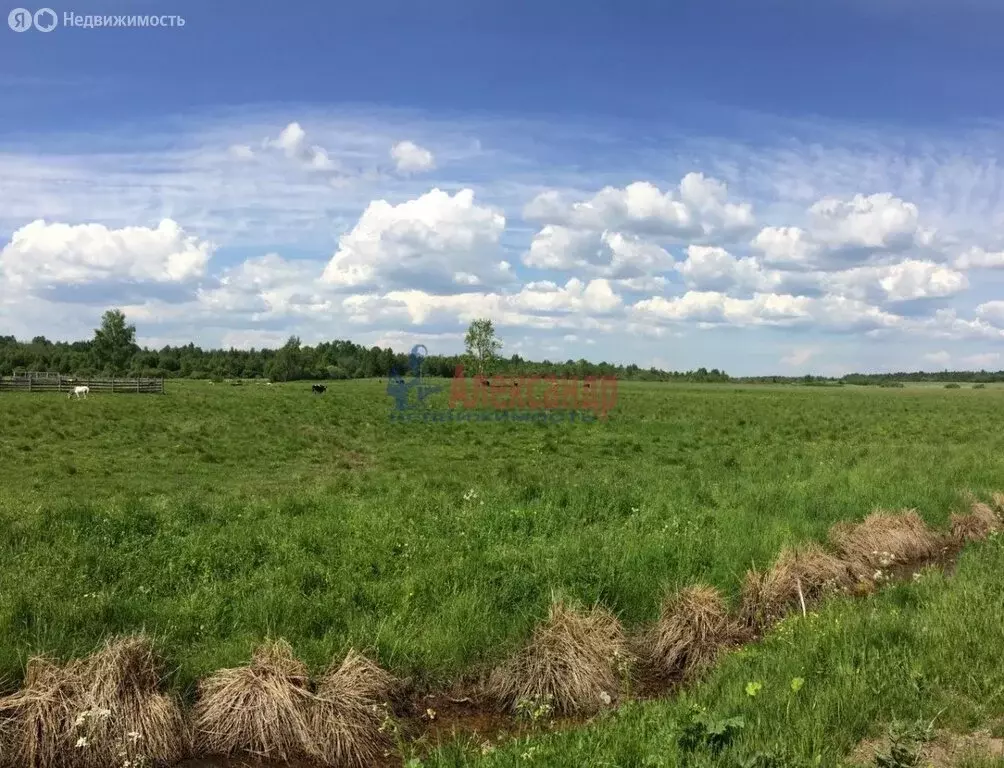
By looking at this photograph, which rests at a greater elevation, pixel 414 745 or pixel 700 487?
pixel 700 487

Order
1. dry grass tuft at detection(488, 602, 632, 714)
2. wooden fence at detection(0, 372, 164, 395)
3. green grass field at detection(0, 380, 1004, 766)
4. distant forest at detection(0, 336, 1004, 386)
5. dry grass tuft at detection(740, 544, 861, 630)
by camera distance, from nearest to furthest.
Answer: green grass field at detection(0, 380, 1004, 766)
dry grass tuft at detection(488, 602, 632, 714)
dry grass tuft at detection(740, 544, 861, 630)
wooden fence at detection(0, 372, 164, 395)
distant forest at detection(0, 336, 1004, 386)

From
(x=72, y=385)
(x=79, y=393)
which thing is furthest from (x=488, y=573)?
(x=72, y=385)

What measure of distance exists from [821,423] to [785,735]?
112 ft

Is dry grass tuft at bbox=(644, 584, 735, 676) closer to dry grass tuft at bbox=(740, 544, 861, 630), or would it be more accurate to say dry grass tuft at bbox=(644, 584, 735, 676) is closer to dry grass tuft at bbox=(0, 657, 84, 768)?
dry grass tuft at bbox=(740, 544, 861, 630)

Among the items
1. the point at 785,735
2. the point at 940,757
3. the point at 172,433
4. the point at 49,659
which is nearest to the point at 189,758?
the point at 49,659

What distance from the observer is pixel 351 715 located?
6.69m

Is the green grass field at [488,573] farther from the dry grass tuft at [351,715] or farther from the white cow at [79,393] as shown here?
the white cow at [79,393]

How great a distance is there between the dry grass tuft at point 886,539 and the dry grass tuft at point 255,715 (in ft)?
27.7

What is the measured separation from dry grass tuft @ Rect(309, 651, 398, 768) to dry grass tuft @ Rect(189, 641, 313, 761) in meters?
0.13

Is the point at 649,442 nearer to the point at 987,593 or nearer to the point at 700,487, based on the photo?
the point at 700,487

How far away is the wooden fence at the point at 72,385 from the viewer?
5308 cm

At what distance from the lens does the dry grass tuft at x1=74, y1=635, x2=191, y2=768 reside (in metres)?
6.10

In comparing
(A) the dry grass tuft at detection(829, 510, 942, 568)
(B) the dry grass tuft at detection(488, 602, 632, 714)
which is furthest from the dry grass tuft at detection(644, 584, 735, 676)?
(A) the dry grass tuft at detection(829, 510, 942, 568)

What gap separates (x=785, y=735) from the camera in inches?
215
